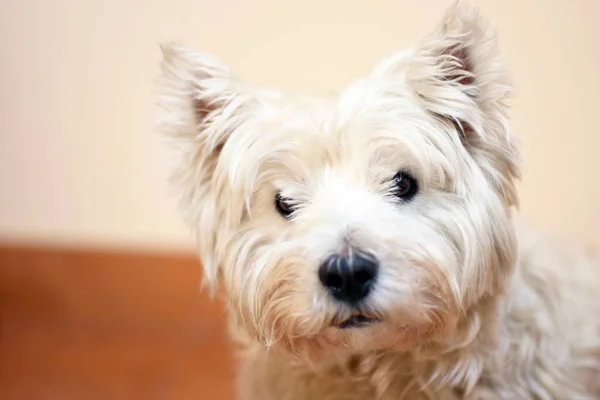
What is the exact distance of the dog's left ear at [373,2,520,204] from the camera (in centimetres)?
96

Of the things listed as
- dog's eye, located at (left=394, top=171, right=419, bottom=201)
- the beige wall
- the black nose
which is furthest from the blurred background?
the black nose

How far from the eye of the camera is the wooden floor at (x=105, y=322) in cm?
182

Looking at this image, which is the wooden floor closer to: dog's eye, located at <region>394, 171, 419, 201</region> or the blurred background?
the blurred background

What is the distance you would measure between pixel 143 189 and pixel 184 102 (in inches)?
32.2

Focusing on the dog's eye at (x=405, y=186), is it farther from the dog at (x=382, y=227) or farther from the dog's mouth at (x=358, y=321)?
the dog's mouth at (x=358, y=321)

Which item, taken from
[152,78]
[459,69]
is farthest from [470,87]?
[152,78]

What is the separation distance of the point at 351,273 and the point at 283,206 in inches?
7.6

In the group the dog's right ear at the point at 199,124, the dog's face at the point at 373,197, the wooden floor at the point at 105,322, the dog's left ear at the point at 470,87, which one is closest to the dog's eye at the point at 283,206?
the dog's face at the point at 373,197

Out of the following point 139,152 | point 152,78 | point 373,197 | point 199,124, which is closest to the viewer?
point 373,197

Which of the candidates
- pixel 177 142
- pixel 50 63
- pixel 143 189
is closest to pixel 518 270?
pixel 177 142

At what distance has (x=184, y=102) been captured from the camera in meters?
1.09

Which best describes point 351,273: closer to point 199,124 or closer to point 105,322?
point 199,124

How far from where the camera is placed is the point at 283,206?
3.32 feet

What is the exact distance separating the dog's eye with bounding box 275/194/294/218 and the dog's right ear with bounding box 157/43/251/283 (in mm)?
108
